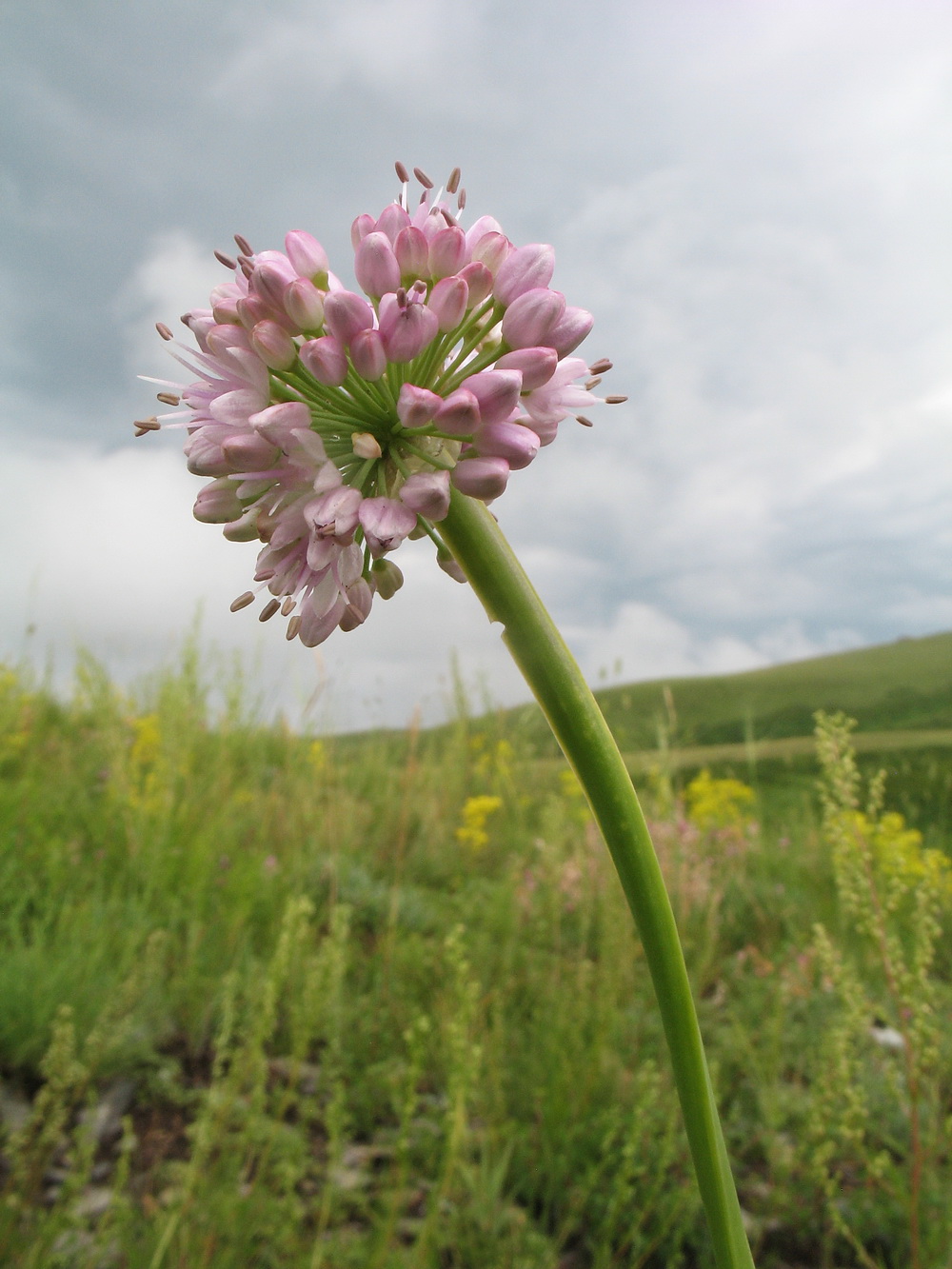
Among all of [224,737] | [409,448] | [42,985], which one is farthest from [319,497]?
[224,737]

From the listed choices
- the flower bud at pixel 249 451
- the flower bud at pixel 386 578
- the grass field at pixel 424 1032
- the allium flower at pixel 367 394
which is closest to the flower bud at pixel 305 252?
the allium flower at pixel 367 394

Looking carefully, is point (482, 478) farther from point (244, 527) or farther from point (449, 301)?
point (244, 527)

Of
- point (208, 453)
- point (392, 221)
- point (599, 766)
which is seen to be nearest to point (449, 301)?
point (392, 221)

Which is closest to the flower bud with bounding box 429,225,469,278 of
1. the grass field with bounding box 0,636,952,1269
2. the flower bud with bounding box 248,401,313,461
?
the flower bud with bounding box 248,401,313,461

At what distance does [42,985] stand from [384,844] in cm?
292

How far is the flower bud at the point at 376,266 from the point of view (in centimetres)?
82

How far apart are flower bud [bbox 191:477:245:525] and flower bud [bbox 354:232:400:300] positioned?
25 cm

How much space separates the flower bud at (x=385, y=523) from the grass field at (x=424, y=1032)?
1538mm

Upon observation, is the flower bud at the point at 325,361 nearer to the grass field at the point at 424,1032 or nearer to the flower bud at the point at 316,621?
the flower bud at the point at 316,621

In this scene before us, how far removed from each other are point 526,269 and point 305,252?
235 millimetres

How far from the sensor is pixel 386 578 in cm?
90

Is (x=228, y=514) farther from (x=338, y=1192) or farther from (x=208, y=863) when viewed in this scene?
(x=208, y=863)

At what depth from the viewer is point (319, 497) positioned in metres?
0.78

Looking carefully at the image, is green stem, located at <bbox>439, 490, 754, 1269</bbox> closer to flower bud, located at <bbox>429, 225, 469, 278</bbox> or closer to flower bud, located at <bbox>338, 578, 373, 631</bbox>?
flower bud, located at <bbox>338, 578, 373, 631</bbox>
